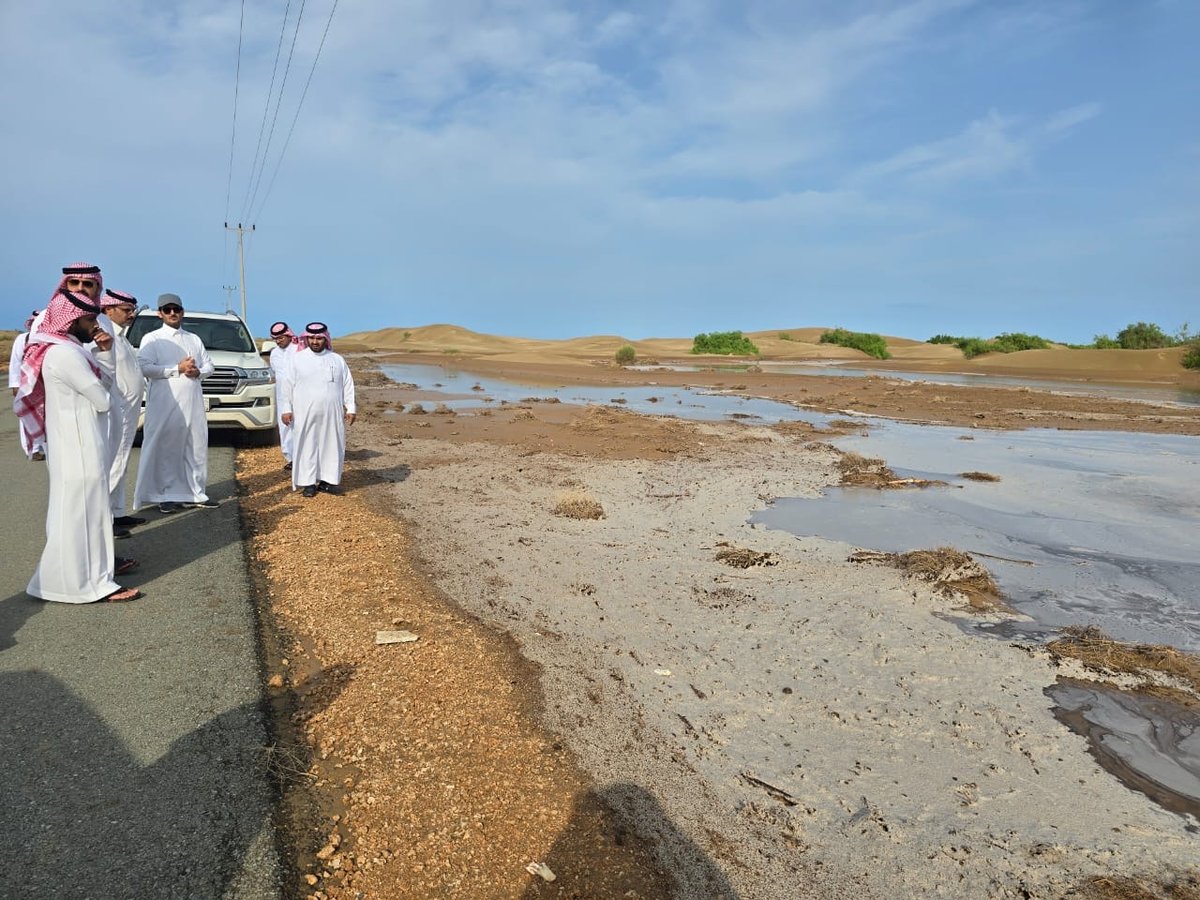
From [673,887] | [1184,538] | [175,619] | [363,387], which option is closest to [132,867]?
[673,887]

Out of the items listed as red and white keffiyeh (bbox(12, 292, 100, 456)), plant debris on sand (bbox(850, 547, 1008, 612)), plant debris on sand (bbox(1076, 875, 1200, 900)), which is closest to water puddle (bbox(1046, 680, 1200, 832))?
plant debris on sand (bbox(1076, 875, 1200, 900))

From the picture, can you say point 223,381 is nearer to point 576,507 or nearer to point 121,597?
point 576,507

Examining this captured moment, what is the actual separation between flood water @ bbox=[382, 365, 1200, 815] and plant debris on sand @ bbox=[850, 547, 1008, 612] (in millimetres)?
196

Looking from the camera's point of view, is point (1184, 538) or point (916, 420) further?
point (916, 420)

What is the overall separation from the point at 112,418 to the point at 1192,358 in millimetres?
52281

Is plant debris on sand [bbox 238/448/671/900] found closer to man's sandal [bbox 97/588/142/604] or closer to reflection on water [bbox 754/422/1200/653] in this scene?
man's sandal [bbox 97/588/142/604]

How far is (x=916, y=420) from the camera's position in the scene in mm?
21156

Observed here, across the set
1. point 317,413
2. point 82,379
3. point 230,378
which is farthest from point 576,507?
point 230,378

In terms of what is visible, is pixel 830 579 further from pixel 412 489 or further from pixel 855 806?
pixel 412 489

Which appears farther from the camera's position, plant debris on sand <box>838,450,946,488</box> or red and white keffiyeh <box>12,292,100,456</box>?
plant debris on sand <box>838,450,946,488</box>

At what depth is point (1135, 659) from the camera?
5035mm

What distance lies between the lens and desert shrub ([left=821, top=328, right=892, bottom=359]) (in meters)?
68.9

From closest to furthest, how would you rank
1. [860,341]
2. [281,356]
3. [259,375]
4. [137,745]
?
[137,745], [281,356], [259,375], [860,341]

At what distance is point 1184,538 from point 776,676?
6.64 m
